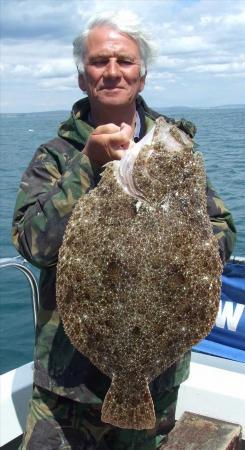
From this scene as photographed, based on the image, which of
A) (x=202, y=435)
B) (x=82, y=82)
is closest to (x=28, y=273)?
(x=202, y=435)

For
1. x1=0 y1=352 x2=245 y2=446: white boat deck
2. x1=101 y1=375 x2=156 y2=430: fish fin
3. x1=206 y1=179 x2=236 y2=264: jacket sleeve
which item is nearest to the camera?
x1=101 y1=375 x2=156 y2=430: fish fin

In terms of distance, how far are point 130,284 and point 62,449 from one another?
121 cm

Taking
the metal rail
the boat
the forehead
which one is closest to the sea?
the metal rail

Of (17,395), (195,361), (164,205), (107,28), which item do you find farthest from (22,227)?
(195,361)

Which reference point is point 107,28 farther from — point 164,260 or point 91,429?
point 91,429

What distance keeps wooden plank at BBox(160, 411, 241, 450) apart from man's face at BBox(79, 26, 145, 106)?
2.35m

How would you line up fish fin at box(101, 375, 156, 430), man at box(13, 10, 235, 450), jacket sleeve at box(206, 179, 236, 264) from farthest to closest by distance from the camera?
jacket sleeve at box(206, 179, 236, 264)
man at box(13, 10, 235, 450)
fish fin at box(101, 375, 156, 430)

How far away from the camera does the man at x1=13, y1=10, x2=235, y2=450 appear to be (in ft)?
8.79

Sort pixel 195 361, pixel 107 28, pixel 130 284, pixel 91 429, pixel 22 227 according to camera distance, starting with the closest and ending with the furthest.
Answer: pixel 130 284 → pixel 22 227 → pixel 107 28 → pixel 91 429 → pixel 195 361

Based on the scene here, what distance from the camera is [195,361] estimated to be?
16.4 feet

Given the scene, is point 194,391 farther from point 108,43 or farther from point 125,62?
point 108,43

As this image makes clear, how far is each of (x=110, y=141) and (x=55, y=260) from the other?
0.61m

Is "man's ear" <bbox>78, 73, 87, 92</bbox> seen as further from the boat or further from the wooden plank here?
the wooden plank

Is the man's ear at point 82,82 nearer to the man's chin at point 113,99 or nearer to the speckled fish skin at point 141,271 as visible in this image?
the man's chin at point 113,99
